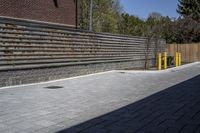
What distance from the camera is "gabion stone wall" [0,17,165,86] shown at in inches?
476

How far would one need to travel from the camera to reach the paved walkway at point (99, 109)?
654 centimetres

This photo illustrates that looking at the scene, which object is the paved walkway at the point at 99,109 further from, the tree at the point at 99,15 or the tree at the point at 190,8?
the tree at the point at 190,8

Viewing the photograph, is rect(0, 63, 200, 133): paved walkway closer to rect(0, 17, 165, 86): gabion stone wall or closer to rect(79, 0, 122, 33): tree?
rect(0, 17, 165, 86): gabion stone wall

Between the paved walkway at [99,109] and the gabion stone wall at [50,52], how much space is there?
0.92 metres

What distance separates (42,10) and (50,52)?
18.9ft

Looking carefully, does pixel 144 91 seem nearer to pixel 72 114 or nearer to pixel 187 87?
pixel 187 87

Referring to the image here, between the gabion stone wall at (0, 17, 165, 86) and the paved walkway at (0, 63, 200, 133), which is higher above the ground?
the gabion stone wall at (0, 17, 165, 86)

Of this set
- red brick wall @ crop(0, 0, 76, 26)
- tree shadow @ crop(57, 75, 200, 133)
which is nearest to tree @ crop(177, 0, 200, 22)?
red brick wall @ crop(0, 0, 76, 26)

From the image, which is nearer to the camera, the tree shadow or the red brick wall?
the tree shadow

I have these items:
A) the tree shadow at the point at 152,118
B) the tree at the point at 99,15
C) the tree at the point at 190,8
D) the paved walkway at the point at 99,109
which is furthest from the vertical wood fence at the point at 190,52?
the tree shadow at the point at 152,118

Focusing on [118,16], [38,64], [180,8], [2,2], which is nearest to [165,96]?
[38,64]

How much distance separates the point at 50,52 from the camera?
47.3ft

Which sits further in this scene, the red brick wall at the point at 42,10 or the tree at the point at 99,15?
the tree at the point at 99,15

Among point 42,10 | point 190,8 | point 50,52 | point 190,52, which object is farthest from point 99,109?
point 190,8
